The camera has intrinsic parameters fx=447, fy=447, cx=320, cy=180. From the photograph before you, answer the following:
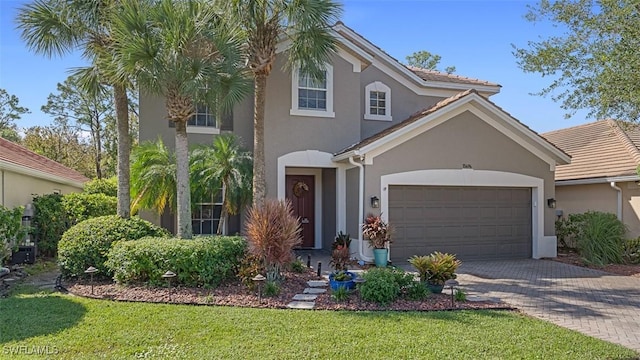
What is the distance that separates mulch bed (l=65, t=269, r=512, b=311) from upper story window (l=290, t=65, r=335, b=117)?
703 cm

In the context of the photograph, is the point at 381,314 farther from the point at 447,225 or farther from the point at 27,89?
the point at 27,89

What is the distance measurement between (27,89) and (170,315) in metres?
13.1

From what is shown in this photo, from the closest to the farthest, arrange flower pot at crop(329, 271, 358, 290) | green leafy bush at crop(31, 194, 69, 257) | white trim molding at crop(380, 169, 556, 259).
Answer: flower pot at crop(329, 271, 358, 290) < white trim molding at crop(380, 169, 556, 259) < green leafy bush at crop(31, 194, 69, 257)

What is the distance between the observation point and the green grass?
6090mm

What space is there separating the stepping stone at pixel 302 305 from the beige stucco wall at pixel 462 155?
539 cm

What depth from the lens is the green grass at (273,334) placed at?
20.0 feet

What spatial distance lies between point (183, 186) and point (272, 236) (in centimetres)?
312

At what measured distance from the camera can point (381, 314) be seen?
26.0ft

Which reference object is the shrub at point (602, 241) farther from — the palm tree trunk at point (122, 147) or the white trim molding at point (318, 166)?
the palm tree trunk at point (122, 147)

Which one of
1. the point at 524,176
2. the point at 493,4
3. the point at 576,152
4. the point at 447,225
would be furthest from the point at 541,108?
the point at 576,152

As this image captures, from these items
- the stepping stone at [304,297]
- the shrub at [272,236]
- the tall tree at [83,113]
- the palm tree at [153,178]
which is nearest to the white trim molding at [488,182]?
the shrub at [272,236]

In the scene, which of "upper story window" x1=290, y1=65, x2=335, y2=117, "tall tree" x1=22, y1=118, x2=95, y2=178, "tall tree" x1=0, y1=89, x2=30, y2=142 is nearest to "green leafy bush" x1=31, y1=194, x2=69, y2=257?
"upper story window" x1=290, y1=65, x2=335, y2=117

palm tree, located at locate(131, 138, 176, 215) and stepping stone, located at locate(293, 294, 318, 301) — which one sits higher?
palm tree, located at locate(131, 138, 176, 215)

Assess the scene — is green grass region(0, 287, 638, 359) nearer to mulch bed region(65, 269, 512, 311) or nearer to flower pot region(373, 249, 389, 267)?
mulch bed region(65, 269, 512, 311)
